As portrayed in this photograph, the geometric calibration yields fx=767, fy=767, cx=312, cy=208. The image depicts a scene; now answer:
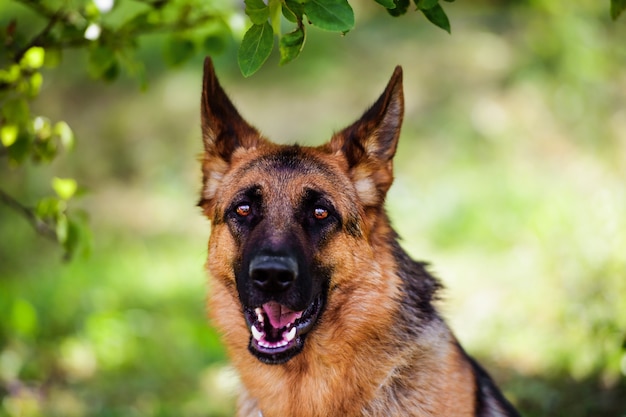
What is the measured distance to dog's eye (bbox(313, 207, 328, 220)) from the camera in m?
3.76

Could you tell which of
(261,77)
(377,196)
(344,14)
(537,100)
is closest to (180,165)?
(261,77)

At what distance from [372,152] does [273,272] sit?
36.8 inches

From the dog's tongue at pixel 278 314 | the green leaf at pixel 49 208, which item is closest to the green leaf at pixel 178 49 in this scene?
the green leaf at pixel 49 208

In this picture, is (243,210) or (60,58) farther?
(60,58)

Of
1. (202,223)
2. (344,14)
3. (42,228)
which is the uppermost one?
(344,14)

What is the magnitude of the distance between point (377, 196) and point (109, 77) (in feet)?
6.15

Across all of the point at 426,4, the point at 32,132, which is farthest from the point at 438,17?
the point at 32,132

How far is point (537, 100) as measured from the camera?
34.1 ft

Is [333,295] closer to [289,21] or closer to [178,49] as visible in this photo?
[289,21]

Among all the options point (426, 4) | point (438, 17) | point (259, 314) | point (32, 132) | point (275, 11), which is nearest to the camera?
point (426, 4)

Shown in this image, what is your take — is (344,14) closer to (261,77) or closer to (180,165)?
(180,165)

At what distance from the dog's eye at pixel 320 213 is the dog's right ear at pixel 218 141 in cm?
66

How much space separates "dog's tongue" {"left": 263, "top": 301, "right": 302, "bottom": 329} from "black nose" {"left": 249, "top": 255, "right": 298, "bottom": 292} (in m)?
0.23

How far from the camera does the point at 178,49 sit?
4691 millimetres
